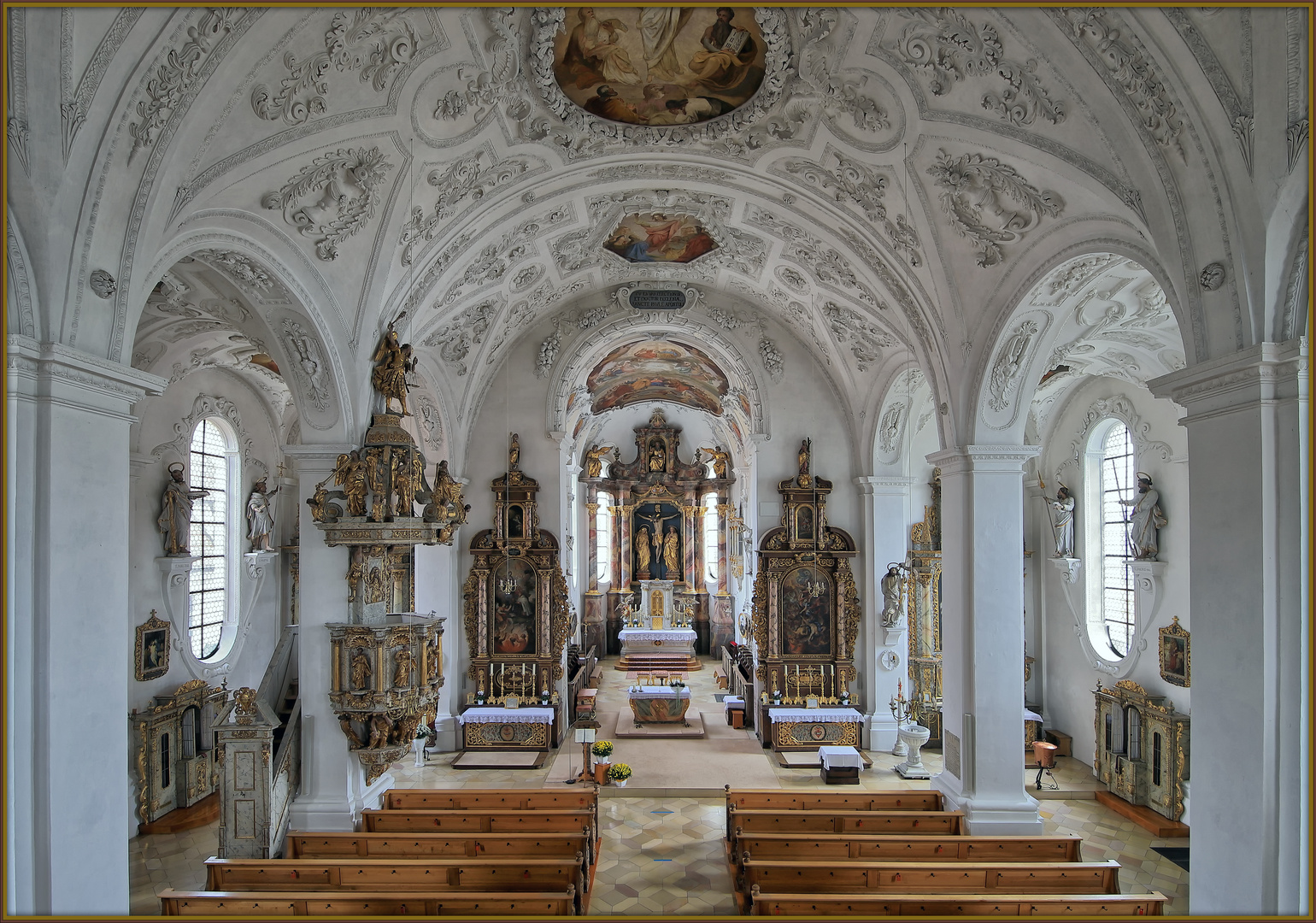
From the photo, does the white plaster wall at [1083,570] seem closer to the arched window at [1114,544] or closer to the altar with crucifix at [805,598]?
the arched window at [1114,544]

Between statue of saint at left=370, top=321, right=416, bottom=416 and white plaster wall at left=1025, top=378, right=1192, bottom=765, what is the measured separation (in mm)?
12603

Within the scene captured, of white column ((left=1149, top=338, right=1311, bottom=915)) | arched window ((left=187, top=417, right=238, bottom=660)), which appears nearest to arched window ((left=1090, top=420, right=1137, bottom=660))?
white column ((left=1149, top=338, right=1311, bottom=915))

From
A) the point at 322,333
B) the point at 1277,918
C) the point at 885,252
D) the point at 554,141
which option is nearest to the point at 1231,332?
the point at 1277,918

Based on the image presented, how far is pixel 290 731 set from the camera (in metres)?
10.6

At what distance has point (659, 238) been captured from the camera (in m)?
14.6

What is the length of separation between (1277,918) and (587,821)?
7636 mm

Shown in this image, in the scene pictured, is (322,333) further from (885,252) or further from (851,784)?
(851,784)

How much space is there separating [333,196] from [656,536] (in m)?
22.5

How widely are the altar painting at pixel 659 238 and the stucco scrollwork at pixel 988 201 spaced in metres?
5.32

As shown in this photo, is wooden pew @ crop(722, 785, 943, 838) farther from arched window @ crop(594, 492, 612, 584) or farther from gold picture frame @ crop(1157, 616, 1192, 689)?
arched window @ crop(594, 492, 612, 584)

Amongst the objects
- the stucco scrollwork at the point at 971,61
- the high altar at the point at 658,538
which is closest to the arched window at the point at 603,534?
the high altar at the point at 658,538

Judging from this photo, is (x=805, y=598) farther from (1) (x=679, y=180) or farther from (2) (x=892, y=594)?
(1) (x=679, y=180)

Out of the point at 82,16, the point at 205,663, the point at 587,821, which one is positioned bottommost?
the point at 587,821

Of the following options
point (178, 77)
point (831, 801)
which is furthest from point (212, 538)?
point (831, 801)
